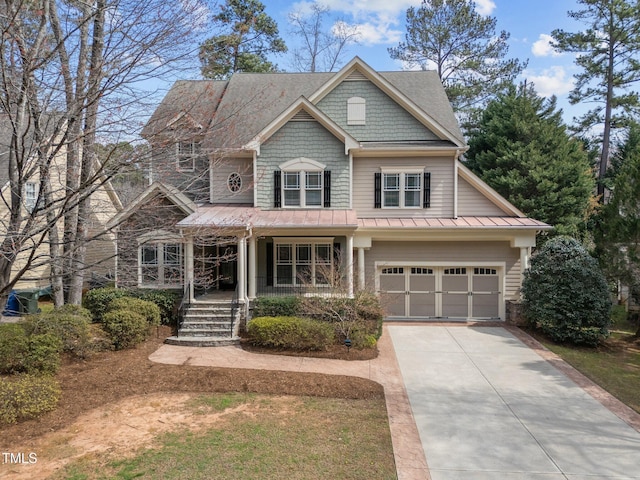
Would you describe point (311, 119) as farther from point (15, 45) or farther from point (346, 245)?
point (15, 45)

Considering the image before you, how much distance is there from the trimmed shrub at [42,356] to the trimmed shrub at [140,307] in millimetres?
3028

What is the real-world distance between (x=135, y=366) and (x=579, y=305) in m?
12.4

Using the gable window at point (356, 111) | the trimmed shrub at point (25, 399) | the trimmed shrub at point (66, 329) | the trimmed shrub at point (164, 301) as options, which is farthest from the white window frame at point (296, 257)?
the trimmed shrub at point (25, 399)

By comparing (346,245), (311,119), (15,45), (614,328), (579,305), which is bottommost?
(614,328)

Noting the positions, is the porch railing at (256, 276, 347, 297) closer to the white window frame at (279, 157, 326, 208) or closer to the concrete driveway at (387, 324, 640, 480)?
the white window frame at (279, 157, 326, 208)

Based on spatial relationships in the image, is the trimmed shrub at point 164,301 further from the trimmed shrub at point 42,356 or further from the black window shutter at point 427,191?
the black window shutter at point 427,191

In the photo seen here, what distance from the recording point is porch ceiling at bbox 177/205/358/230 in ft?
42.5

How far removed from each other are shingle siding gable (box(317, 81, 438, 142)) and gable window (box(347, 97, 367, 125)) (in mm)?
119

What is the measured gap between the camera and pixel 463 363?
10.1 meters

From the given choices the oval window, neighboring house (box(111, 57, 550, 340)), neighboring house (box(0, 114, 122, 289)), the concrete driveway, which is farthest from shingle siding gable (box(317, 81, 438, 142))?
neighboring house (box(0, 114, 122, 289))

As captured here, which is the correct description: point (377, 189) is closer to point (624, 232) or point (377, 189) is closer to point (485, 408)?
point (624, 232)

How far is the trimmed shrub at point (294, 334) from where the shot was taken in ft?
35.4

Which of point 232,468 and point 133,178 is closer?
point 232,468

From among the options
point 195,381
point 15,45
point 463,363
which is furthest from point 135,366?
point 463,363
